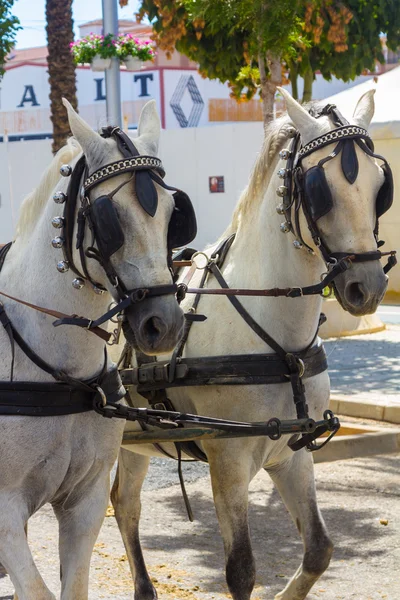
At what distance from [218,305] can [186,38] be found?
288 inches

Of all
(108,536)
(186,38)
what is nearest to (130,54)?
(186,38)

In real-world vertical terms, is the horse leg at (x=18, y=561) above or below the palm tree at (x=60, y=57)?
below

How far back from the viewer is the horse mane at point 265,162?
4.18 metres

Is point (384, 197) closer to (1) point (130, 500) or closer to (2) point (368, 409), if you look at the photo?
(1) point (130, 500)

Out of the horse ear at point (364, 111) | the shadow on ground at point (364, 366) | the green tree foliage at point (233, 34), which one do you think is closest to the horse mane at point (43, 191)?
the horse ear at point (364, 111)

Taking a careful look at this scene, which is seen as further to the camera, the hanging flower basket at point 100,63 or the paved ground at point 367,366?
the hanging flower basket at point 100,63

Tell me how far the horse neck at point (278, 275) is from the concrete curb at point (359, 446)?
3.37 meters

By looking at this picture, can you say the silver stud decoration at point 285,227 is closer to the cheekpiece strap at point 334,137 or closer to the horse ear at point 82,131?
the cheekpiece strap at point 334,137

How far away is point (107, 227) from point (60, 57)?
12707 millimetres

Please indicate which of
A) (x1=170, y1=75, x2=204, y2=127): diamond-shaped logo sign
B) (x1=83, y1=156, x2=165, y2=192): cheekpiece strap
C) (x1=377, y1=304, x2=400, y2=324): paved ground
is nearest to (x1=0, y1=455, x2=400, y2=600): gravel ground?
(x1=83, y1=156, x2=165, y2=192): cheekpiece strap

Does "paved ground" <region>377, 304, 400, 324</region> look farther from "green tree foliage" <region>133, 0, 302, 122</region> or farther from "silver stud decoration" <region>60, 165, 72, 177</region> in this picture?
"silver stud decoration" <region>60, 165, 72, 177</region>

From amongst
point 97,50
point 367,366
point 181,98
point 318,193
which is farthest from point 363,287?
point 181,98

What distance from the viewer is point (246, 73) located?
11.3 m

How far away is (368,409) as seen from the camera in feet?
27.2
